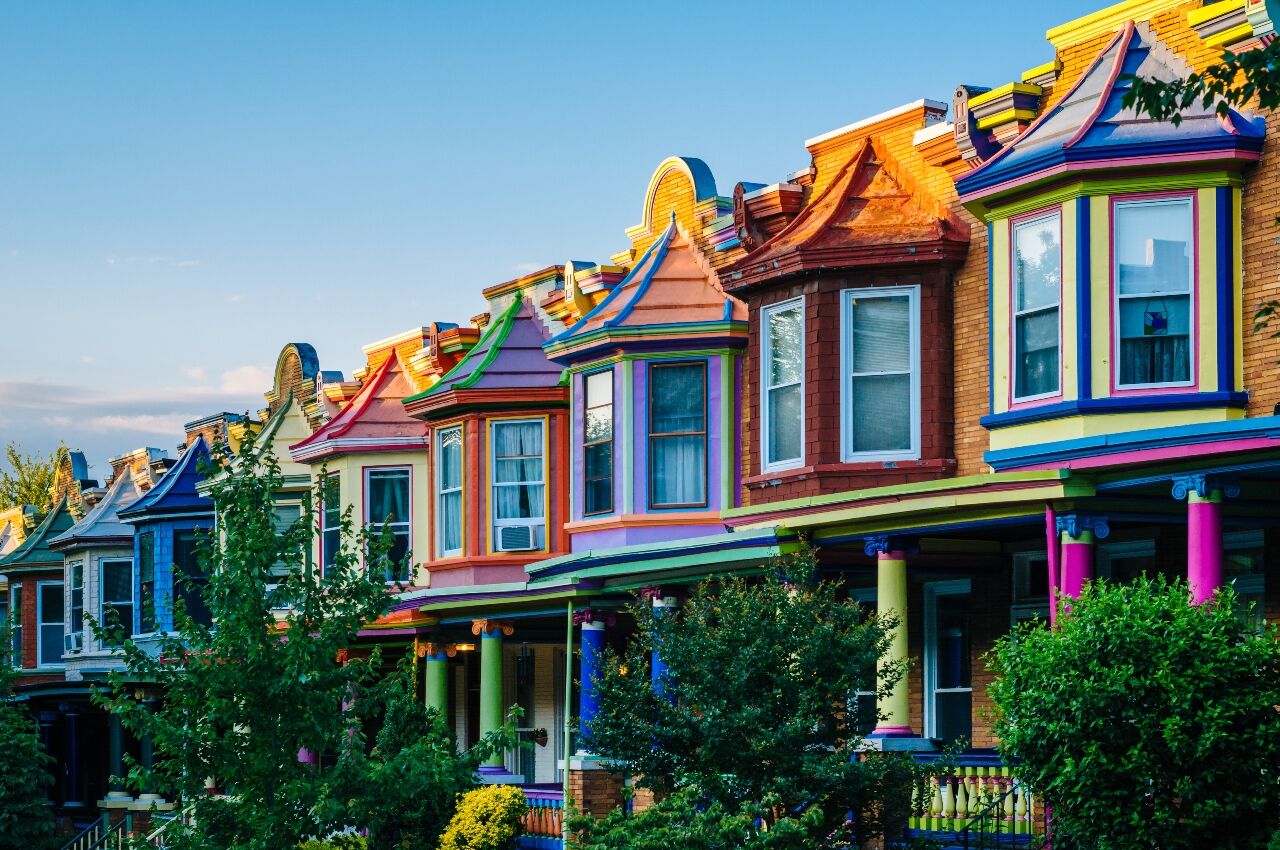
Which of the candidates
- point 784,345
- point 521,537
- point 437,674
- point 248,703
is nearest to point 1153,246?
point 784,345

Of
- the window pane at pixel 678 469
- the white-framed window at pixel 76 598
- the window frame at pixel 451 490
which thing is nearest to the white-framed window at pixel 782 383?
the window pane at pixel 678 469

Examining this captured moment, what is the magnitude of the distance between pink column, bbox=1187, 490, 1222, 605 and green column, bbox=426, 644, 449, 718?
17.9m

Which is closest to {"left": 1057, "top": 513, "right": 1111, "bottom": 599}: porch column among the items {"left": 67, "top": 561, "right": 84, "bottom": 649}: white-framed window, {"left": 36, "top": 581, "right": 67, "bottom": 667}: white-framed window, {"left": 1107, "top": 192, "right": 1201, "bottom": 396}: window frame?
{"left": 1107, "top": 192, "right": 1201, "bottom": 396}: window frame

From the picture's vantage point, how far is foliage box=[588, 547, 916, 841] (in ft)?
59.9

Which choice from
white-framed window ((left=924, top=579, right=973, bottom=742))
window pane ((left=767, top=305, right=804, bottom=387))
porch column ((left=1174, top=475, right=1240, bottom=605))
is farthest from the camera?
white-framed window ((left=924, top=579, right=973, bottom=742))

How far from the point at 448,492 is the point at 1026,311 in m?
14.2

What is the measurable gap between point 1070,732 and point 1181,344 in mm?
5875

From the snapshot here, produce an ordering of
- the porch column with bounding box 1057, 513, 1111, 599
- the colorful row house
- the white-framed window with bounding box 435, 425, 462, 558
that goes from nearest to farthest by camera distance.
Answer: the porch column with bounding box 1057, 513, 1111, 599 → the colorful row house → the white-framed window with bounding box 435, 425, 462, 558

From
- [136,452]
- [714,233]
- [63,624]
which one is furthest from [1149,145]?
[63,624]

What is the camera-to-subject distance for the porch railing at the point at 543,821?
2811 centimetres

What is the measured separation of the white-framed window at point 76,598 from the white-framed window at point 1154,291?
114ft

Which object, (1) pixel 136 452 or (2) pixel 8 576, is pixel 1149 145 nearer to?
(1) pixel 136 452

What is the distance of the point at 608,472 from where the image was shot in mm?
28750

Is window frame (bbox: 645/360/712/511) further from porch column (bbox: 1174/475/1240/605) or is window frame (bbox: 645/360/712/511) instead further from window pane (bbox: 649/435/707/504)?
porch column (bbox: 1174/475/1240/605)
